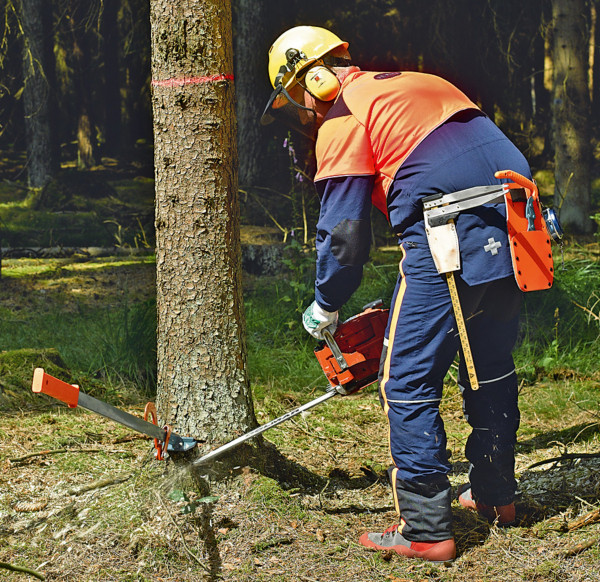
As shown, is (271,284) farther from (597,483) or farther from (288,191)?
(597,483)

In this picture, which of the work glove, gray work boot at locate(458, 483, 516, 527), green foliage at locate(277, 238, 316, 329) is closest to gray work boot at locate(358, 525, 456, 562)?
gray work boot at locate(458, 483, 516, 527)

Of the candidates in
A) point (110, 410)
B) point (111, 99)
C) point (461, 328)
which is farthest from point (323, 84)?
point (111, 99)

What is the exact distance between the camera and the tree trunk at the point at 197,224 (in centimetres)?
279

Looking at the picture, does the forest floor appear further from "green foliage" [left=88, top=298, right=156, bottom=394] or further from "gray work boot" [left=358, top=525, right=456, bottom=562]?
"green foliage" [left=88, top=298, right=156, bottom=394]

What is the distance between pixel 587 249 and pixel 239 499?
465cm

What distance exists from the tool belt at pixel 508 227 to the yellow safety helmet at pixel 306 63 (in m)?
0.59

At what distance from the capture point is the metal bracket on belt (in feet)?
7.82

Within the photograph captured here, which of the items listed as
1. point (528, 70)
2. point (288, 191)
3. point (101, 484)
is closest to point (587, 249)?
point (528, 70)

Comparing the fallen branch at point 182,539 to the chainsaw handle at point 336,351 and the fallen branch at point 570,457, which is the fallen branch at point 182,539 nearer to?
the chainsaw handle at point 336,351

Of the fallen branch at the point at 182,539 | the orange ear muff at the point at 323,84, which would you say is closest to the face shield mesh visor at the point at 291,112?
the orange ear muff at the point at 323,84

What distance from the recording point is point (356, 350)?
9.23ft

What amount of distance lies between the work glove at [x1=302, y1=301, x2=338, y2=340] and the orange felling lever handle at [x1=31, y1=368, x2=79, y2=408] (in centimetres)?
87

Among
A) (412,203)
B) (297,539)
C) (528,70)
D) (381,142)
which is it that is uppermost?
(528,70)

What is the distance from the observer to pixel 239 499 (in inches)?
114
